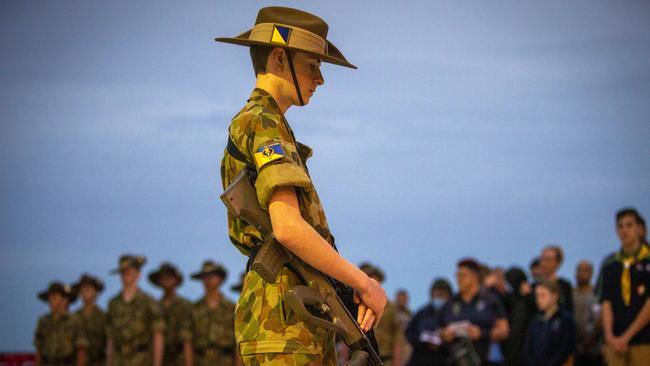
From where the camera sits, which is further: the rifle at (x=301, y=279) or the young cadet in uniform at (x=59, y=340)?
the young cadet in uniform at (x=59, y=340)

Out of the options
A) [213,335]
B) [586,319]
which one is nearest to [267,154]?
[586,319]

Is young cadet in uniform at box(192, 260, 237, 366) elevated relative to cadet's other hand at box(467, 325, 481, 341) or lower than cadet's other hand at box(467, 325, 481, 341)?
elevated

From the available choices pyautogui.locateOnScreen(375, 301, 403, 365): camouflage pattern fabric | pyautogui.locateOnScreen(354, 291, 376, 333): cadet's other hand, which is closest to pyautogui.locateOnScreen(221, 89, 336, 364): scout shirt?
pyautogui.locateOnScreen(354, 291, 376, 333): cadet's other hand

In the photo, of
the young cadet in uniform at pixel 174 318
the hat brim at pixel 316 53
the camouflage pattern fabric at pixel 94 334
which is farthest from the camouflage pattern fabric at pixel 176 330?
the hat brim at pixel 316 53

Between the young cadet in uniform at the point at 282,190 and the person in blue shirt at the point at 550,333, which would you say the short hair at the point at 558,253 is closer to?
the person in blue shirt at the point at 550,333

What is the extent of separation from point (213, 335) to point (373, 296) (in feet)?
Result: 25.7

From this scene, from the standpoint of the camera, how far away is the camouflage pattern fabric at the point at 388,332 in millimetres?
10633

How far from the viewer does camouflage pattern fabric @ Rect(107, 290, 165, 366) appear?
9.93 m

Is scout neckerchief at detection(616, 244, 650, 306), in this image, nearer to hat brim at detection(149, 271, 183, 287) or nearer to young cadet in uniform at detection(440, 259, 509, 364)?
young cadet in uniform at detection(440, 259, 509, 364)

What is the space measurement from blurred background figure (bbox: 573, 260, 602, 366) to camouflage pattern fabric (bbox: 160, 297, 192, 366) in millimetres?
4310

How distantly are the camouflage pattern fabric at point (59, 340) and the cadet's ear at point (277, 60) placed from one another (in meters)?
8.27

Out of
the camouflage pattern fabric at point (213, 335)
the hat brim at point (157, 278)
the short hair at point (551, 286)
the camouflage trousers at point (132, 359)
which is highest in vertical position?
the hat brim at point (157, 278)

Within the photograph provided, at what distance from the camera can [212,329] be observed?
10.4m

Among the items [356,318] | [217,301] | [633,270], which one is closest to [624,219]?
[633,270]
